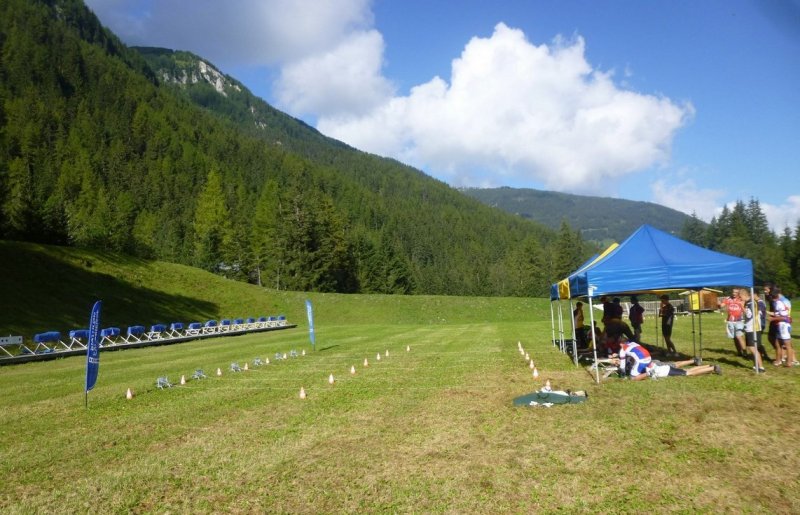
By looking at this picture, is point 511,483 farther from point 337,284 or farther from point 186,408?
point 337,284

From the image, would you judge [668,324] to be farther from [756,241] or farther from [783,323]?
[756,241]

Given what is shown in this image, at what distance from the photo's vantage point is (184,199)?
133125 millimetres

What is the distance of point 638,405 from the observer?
999 cm

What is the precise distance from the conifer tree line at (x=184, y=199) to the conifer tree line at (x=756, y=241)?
36967mm

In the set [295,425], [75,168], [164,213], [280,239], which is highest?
[75,168]

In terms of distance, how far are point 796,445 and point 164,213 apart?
135281 millimetres

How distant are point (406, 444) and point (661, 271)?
9.25 metres

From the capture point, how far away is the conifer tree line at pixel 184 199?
256ft

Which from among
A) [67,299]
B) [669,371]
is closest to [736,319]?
[669,371]

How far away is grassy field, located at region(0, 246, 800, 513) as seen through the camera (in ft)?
20.1

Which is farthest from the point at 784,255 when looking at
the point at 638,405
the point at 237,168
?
the point at 237,168

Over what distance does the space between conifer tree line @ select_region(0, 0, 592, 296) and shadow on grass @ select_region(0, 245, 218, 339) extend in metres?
9.60

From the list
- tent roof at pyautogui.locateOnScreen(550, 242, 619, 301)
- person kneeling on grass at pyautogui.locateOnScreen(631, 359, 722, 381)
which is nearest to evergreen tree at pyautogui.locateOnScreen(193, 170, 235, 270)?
tent roof at pyautogui.locateOnScreen(550, 242, 619, 301)

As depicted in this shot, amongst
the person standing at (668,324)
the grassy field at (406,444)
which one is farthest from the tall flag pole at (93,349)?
the person standing at (668,324)
